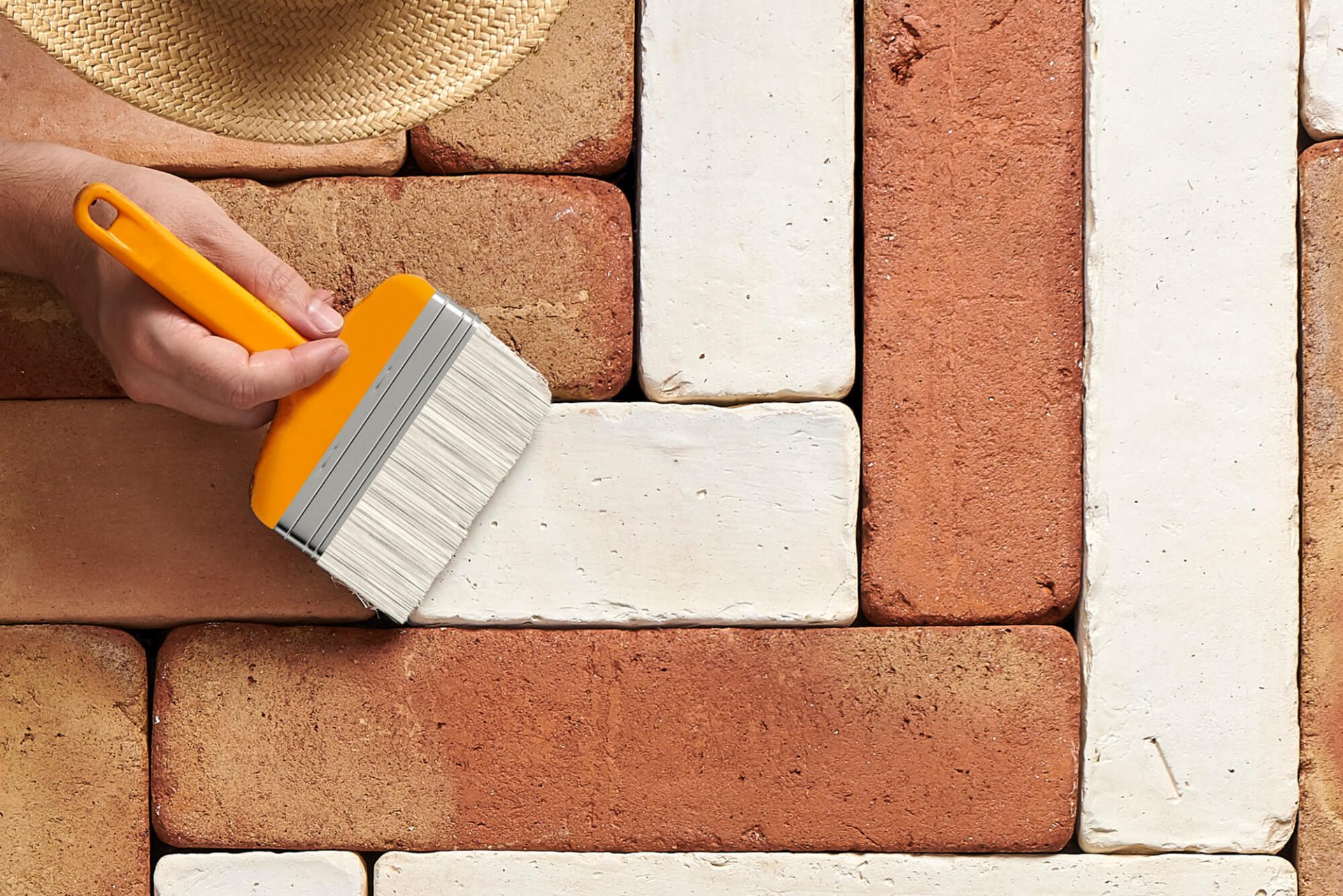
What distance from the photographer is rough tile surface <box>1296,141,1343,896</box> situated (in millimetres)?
1432

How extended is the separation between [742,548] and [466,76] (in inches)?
28.8

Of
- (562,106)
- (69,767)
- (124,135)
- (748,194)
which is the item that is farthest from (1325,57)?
(69,767)

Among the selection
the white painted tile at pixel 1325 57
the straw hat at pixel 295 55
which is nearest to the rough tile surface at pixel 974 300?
the white painted tile at pixel 1325 57

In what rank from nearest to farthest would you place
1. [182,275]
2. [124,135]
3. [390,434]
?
[182,275] → [390,434] → [124,135]

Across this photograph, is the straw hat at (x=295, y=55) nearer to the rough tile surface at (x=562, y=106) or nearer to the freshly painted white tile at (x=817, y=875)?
the rough tile surface at (x=562, y=106)

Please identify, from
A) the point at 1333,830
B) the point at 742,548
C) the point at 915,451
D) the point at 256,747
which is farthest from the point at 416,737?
the point at 1333,830

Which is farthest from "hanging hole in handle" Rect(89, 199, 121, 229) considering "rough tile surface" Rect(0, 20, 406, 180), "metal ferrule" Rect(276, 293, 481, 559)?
"metal ferrule" Rect(276, 293, 481, 559)

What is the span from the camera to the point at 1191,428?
4.68 feet

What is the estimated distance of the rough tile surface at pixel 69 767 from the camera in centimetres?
145

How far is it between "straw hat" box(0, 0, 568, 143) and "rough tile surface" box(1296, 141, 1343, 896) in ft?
3.67

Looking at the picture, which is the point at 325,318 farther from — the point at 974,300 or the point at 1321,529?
the point at 1321,529

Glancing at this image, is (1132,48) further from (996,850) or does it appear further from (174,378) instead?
(174,378)

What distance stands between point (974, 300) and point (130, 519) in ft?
4.01

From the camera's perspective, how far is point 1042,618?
57.4 inches
